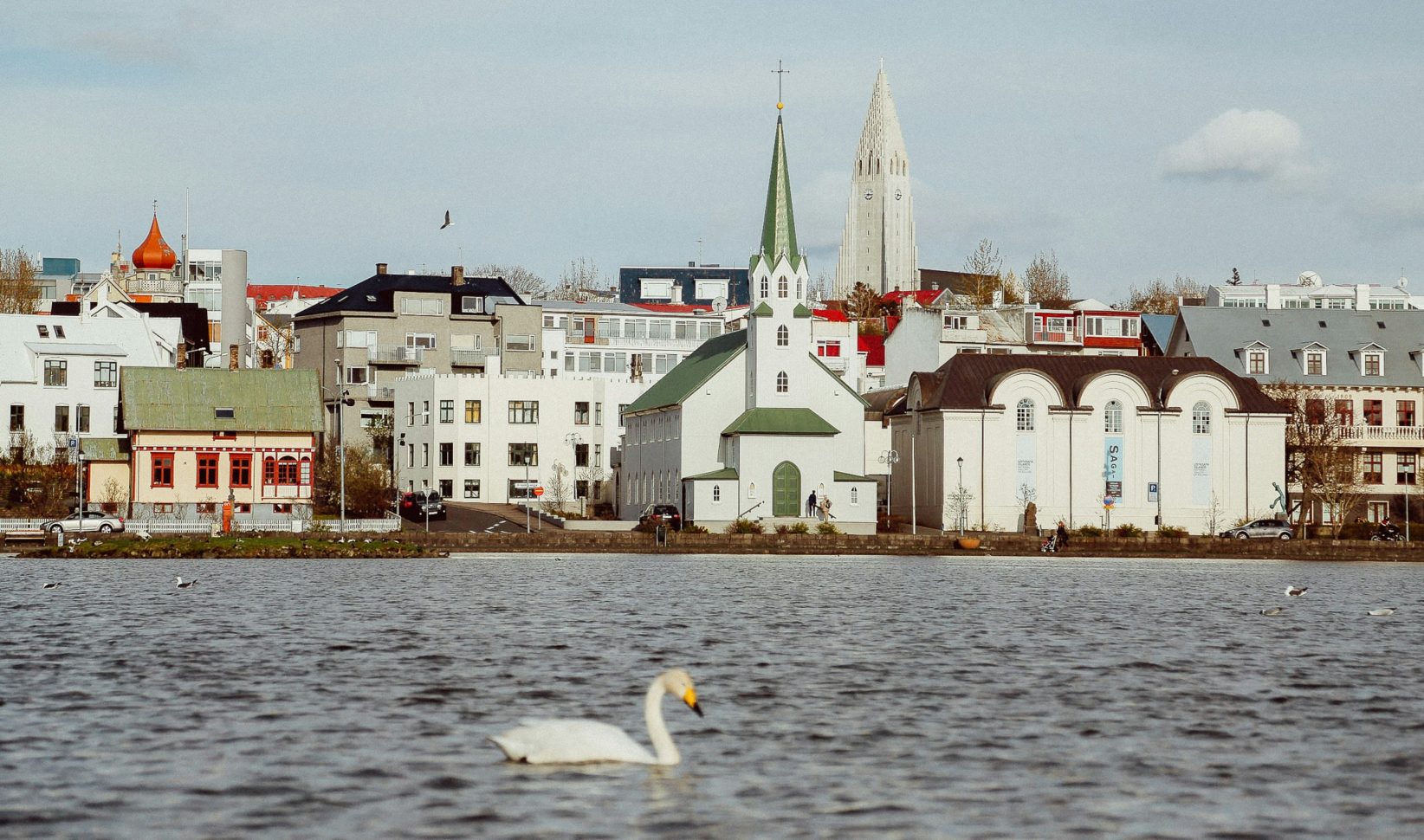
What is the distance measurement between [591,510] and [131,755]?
305 feet

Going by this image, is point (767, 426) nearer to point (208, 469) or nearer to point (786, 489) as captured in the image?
point (786, 489)

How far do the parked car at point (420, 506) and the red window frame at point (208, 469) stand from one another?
9600 mm

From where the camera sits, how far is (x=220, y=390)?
99.6 m

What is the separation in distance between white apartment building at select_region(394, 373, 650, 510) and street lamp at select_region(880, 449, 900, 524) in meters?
19.4

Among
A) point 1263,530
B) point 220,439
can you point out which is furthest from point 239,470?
point 1263,530

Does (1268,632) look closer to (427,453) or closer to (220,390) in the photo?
(220,390)

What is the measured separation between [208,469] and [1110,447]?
157 feet

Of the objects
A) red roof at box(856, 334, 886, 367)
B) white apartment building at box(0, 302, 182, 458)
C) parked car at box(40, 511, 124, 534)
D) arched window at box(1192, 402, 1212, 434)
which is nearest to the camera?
parked car at box(40, 511, 124, 534)

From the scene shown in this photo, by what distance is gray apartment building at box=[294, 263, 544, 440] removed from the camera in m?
126

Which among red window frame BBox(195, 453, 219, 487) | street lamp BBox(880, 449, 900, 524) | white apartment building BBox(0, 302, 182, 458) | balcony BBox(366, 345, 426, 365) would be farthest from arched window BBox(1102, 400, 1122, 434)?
white apartment building BBox(0, 302, 182, 458)

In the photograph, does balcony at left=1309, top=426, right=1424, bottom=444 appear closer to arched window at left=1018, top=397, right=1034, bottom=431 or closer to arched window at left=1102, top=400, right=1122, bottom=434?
arched window at left=1102, top=400, right=1122, bottom=434

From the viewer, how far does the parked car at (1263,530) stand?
96.2 metres

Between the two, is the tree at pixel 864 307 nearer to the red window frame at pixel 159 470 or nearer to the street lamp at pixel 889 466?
the street lamp at pixel 889 466

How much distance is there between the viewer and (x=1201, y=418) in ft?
332
